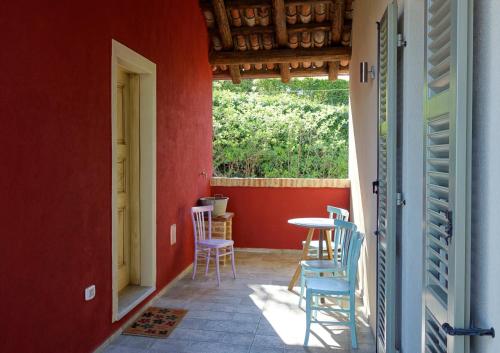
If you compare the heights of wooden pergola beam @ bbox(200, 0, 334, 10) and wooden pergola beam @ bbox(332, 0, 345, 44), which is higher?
wooden pergola beam @ bbox(200, 0, 334, 10)

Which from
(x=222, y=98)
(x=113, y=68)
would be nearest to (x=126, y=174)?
(x=113, y=68)

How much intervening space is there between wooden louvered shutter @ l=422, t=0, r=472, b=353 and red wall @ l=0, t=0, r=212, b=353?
6.48 ft

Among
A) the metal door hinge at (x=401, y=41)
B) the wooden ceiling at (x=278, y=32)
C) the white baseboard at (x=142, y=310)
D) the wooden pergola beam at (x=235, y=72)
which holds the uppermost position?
the wooden ceiling at (x=278, y=32)

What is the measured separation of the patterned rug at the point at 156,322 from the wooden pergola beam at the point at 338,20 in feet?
14.2

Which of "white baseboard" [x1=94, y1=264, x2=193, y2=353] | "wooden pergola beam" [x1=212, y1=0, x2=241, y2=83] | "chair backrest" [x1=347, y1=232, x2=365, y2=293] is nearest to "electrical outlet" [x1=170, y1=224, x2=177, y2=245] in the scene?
"white baseboard" [x1=94, y1=264, x2=193, y2=353]

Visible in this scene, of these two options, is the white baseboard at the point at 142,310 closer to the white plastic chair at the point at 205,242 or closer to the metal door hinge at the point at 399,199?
the white plastic chair at the point at 205,242

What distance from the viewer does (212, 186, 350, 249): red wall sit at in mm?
6574

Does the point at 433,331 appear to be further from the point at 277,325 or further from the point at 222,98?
the point at 222,98

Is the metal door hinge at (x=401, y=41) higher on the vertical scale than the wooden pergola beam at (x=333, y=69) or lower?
lower

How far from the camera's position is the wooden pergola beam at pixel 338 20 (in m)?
5.70

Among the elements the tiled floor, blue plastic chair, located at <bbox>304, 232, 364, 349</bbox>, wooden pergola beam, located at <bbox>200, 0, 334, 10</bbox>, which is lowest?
the tiled floor

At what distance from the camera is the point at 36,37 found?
237 centimetres

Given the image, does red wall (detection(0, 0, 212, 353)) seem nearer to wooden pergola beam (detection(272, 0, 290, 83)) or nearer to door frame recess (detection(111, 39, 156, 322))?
door frame recess (detection(111, 39, 156, 322))

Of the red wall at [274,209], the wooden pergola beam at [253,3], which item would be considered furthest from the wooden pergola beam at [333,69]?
the red wall at [274,209]
